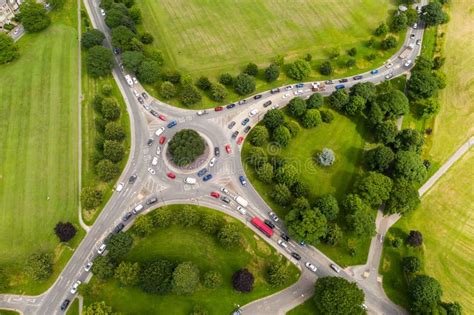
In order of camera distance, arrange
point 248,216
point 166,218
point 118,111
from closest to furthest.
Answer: point 166,218
point 248,216
point 118,111

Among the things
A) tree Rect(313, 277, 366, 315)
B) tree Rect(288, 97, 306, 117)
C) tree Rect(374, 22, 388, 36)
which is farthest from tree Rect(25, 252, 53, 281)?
tree Rect(374, 22, 388, 36)

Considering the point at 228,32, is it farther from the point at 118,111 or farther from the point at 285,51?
the point at 118,111

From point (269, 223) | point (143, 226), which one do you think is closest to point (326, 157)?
point (269, 223)

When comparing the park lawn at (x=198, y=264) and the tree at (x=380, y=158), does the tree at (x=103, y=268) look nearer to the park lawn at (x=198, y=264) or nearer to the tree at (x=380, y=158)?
the park lawn at (x=198, y=264)

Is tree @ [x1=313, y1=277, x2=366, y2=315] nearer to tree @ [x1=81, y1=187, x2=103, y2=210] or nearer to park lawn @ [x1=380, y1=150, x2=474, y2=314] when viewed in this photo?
park lawn @ [x1=380, y1=150, x2=474, y2=314]

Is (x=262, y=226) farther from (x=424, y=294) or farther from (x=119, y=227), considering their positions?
(x=424, y=294)

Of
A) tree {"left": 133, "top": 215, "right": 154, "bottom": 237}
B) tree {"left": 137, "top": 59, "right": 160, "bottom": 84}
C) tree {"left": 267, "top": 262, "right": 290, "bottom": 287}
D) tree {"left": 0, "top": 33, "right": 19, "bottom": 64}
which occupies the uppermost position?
tree {"left": 0, "top": 33, "right": 19, "bottom": 64}

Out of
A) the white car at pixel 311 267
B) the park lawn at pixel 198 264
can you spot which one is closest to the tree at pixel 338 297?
the white car at pixel 311 267

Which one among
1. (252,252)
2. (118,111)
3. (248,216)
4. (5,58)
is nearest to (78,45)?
(5,58)
